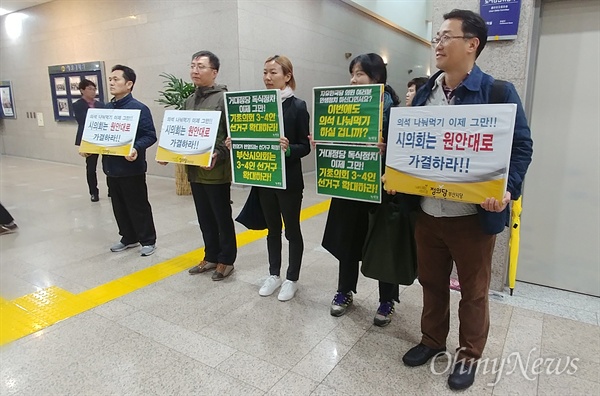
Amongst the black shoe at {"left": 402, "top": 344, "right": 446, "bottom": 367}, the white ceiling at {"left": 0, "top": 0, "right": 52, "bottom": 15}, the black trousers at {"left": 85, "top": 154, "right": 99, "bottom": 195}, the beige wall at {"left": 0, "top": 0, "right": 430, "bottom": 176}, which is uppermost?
the white ceiling at {"left": 0, "top": 0, "right": 52, "bottom": 15}

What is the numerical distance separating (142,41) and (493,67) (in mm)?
6786

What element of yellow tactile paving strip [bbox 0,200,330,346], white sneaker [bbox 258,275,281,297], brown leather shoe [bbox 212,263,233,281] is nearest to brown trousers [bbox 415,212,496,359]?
white sneaker [bbox 258,275,281,297]

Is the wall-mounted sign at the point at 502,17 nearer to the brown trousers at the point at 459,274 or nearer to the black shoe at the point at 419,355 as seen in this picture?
the brown trousers at the point at 459,274

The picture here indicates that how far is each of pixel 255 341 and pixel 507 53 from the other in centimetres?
247

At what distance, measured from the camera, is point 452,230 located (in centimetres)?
188

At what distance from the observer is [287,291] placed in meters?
2.88

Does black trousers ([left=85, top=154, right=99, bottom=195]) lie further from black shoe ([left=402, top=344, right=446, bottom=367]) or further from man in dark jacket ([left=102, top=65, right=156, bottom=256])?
black shoe ([left=402, top=344, right=446, bottom=367])

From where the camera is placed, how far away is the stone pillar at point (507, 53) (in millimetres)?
2627

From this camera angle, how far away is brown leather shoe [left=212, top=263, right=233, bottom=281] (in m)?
3.21

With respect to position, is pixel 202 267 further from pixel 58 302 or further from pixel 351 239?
pixel 351 239

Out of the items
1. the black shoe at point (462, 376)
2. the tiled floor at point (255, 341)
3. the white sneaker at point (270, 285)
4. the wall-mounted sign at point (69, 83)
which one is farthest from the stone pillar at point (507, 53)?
the wall-mounted sign at point (69, 83)

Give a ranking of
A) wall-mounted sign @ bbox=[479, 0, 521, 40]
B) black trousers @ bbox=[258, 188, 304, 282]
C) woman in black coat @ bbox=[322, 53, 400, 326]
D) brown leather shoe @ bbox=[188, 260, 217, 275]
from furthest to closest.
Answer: brown leather shoe @ bbox=[188, 260, 217, 275], black trousers @ bbox=[258, 188, 304, 282], wall-mounted sign @ bbox=[479, 0, 521, 40], woman in black coat @ bbox=[322, 53, 400, 326]

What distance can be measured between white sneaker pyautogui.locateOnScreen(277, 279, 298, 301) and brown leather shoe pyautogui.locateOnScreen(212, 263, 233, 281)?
0.55 metres

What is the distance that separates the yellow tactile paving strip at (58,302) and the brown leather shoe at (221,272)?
15.4 inches
